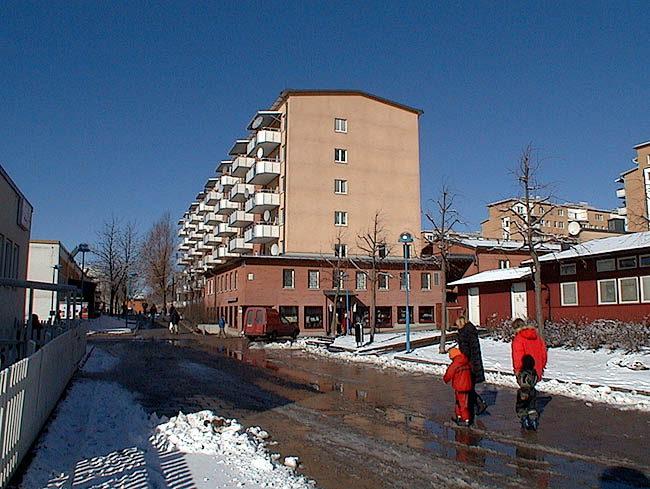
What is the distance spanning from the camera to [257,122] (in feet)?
181

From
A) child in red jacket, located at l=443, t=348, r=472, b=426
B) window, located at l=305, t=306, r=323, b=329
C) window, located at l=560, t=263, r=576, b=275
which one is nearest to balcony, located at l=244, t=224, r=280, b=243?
window, located at l=305, t=306, r=323, b=329

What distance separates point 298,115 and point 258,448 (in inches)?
1713

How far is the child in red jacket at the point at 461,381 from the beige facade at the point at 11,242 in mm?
14349

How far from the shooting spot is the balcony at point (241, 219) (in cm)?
5822

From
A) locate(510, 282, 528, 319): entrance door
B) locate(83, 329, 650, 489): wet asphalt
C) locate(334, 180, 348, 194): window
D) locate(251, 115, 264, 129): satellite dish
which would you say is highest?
locate(251, 115, 264, 129): satellite dish

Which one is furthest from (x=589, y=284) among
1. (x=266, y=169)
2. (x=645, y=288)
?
(x=266, y=169)

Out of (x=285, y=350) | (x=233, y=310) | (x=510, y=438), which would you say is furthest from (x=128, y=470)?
(x=233, y=310)

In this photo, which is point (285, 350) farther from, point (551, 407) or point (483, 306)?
point (551, 407)

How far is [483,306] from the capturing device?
112 feet

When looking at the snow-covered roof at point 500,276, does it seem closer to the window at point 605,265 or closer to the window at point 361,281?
the window at point 605,265

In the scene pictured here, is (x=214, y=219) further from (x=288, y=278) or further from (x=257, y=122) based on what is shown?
(x=288, y=278)

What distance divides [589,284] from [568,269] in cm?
144

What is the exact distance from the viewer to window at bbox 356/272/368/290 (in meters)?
49.1

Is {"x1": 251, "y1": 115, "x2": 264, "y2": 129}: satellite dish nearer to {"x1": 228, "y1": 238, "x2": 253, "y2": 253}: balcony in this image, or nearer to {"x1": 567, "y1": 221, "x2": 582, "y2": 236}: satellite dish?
{"x1": 228, "y1": 238, "x2": 253, "y2": 253}: balcony
